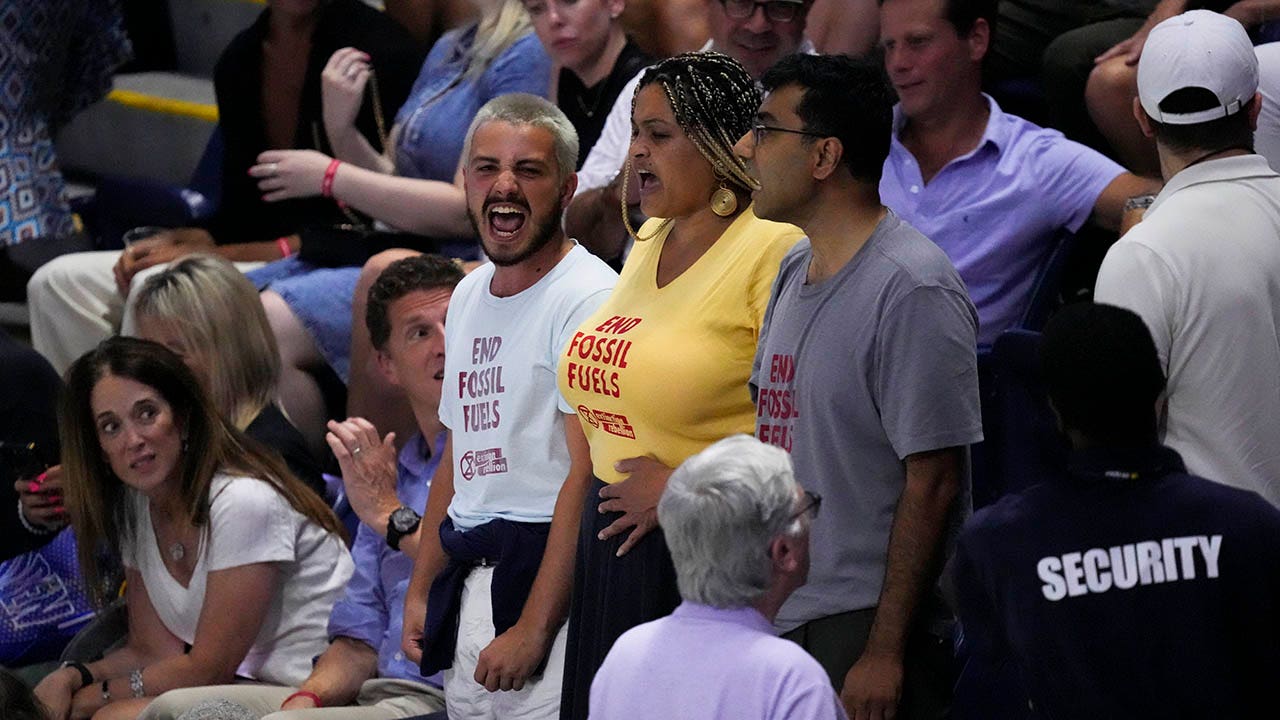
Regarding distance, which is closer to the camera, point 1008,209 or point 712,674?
point 712,674

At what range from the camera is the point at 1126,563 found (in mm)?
2045

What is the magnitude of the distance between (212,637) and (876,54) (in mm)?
1994

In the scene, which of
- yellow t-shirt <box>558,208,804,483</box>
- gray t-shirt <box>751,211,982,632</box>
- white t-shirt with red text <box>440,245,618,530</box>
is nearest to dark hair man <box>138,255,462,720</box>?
white t-shirt with red text <box>440,245,618,530</box>

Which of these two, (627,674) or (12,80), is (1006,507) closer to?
(627,674)

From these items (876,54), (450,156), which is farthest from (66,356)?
(876,54)

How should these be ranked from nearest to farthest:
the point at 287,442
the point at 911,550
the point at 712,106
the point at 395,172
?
the point at 911,550
the point at 712,106
the point at 287,442
the point at 395,172

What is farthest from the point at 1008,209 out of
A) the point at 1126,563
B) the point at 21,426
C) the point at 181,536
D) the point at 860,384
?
the point at 21,426

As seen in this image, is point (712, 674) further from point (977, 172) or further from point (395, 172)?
point (395, 172)

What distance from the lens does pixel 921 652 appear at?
8.39 feet

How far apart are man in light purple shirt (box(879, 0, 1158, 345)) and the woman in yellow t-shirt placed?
0.91 metres

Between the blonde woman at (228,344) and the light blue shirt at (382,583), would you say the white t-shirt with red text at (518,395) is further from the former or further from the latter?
the blonde woman at (228,344)

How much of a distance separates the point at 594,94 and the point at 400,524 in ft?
4.20

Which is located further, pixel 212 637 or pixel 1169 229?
pixel 212 637

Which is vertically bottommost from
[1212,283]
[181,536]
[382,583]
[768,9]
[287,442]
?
[382,583]
